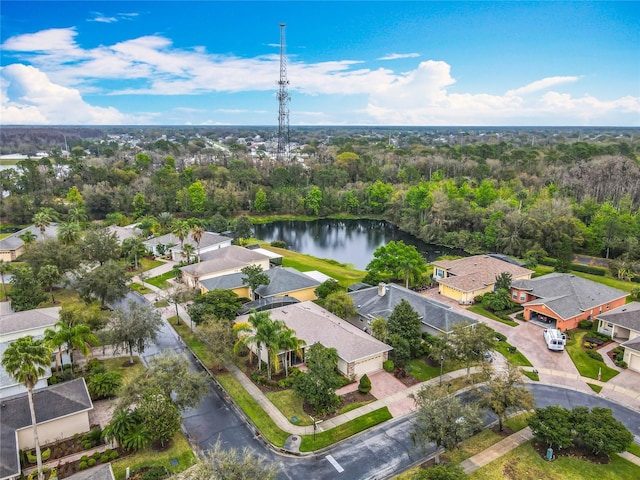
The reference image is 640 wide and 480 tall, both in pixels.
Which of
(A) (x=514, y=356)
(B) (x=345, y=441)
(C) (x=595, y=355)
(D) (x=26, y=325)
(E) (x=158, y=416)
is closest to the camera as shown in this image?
(E) (x=158, y=416)

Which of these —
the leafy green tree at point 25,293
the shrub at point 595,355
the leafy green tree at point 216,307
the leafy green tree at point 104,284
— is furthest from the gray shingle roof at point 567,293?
the leafy green tree at point 25,293

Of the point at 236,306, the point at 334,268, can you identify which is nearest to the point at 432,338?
the point at 236,306

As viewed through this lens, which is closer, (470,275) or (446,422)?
(446,422)

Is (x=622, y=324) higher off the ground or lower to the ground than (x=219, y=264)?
lower

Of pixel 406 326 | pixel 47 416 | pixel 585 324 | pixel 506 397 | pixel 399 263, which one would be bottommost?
pixel 585 324

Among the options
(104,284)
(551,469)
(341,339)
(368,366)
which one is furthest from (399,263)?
(104,284)

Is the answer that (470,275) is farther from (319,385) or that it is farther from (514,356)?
Result: (319,385)
